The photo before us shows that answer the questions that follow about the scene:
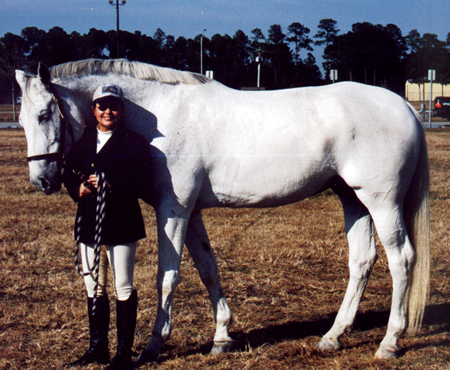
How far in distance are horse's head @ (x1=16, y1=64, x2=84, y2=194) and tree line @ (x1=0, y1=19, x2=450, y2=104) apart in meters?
0.41

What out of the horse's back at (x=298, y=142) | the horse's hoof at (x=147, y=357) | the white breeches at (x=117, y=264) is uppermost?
the horse's back at (x=298, y=142)

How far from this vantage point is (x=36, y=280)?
4.53 meters

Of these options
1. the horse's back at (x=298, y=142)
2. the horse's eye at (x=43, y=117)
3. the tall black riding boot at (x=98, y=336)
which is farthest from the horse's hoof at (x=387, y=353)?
the horse's eye at (x=43, y=117)

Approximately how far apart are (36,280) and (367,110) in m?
3.38

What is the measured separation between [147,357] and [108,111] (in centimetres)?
155

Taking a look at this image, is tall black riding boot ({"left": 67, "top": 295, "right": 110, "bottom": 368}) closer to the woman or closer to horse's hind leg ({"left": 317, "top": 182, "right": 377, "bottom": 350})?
the woman

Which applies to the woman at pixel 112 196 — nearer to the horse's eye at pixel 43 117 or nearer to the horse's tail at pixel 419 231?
the horse's eye at pixel 43 117

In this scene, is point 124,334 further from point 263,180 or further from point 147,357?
point 263,180

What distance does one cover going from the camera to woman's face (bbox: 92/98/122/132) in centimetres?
271

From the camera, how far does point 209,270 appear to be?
324 cm

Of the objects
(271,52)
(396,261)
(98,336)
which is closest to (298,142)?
(271,52)

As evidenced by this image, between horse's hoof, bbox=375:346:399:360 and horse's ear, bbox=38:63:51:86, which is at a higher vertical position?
horse's ear, bbox=38:63:51:86

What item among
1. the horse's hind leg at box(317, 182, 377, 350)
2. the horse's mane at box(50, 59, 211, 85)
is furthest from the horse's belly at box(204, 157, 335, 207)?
the horse's mane at box(50, 59, 211, 85)

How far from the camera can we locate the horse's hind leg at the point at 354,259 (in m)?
3.36
